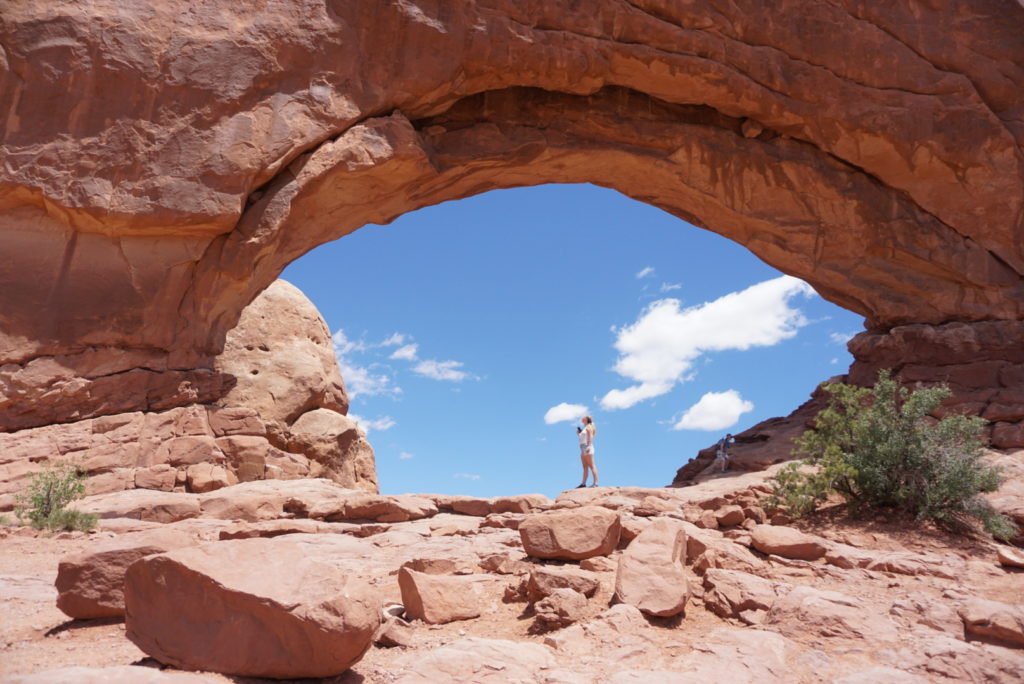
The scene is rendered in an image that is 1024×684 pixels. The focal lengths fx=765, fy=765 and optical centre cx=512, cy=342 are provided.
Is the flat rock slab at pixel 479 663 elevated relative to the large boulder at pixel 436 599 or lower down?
lower down

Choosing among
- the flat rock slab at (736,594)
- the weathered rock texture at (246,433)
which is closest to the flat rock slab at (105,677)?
the flat rock slab at (736,594)

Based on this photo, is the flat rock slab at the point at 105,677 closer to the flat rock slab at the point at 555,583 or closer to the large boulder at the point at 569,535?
the flat rock slab at the point at 555,583

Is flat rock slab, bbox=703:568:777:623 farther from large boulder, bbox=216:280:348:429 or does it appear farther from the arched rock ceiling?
large boulder, bbox=216:280:348:429

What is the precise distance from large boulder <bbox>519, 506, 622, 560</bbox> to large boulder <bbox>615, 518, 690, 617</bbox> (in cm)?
37

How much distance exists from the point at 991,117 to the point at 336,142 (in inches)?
458

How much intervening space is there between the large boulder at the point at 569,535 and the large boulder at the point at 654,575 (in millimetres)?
372

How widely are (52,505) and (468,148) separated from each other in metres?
8.54

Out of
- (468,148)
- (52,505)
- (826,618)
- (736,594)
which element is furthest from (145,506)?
(468,148)

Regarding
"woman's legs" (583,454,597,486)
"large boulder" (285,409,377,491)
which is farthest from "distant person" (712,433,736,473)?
"large boulder" (285,409,377,491)

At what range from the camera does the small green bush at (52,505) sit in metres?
7.28

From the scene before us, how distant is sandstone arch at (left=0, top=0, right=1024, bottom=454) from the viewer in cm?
1056

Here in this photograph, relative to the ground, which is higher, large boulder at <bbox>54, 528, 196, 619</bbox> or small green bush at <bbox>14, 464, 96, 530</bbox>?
small green bush at <bbox>14, 464, 96, 530</bbox>

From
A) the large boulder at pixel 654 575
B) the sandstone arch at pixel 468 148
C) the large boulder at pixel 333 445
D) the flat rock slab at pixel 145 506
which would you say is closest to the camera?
the large boulder at pixel 654 575

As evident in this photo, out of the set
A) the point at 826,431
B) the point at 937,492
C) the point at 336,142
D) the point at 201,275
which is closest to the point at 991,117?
the point at 826,431
